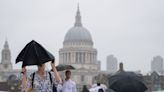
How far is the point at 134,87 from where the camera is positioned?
1090cm

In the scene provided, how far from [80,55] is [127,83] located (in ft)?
443

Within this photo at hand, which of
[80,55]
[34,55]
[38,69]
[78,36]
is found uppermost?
A: [78,36]

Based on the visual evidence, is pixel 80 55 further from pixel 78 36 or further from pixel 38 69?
pixel 38 69

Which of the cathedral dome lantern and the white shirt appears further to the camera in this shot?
the cathedral dome lantern

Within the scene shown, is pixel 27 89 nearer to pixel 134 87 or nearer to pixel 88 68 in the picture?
pixel 134 87

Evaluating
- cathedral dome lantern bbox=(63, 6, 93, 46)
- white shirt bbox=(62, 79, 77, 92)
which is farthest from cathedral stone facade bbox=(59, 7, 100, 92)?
white shirt bbox=(62, 79, 77, 92)

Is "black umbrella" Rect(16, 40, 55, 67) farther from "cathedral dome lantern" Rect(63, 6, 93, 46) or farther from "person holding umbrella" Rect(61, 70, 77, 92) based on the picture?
"cathedral dome lantern" Rect(63, 6, 93, 46)

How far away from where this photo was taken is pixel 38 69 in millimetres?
10055

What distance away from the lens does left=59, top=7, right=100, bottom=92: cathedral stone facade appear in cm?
14562

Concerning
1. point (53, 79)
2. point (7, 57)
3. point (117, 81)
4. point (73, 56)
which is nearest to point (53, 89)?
point (53, 79)

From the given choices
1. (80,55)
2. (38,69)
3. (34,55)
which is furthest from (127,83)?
(80,55)

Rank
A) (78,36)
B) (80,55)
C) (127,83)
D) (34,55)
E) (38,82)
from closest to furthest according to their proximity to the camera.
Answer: (34,55) < (38,82) < (127,83) < (80,55) < (78,36)

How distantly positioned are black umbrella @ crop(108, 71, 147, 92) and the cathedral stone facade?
5175 inches

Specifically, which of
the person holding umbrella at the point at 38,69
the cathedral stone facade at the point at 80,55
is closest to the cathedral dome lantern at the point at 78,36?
the cathedral stone facade at the point at 80,55
